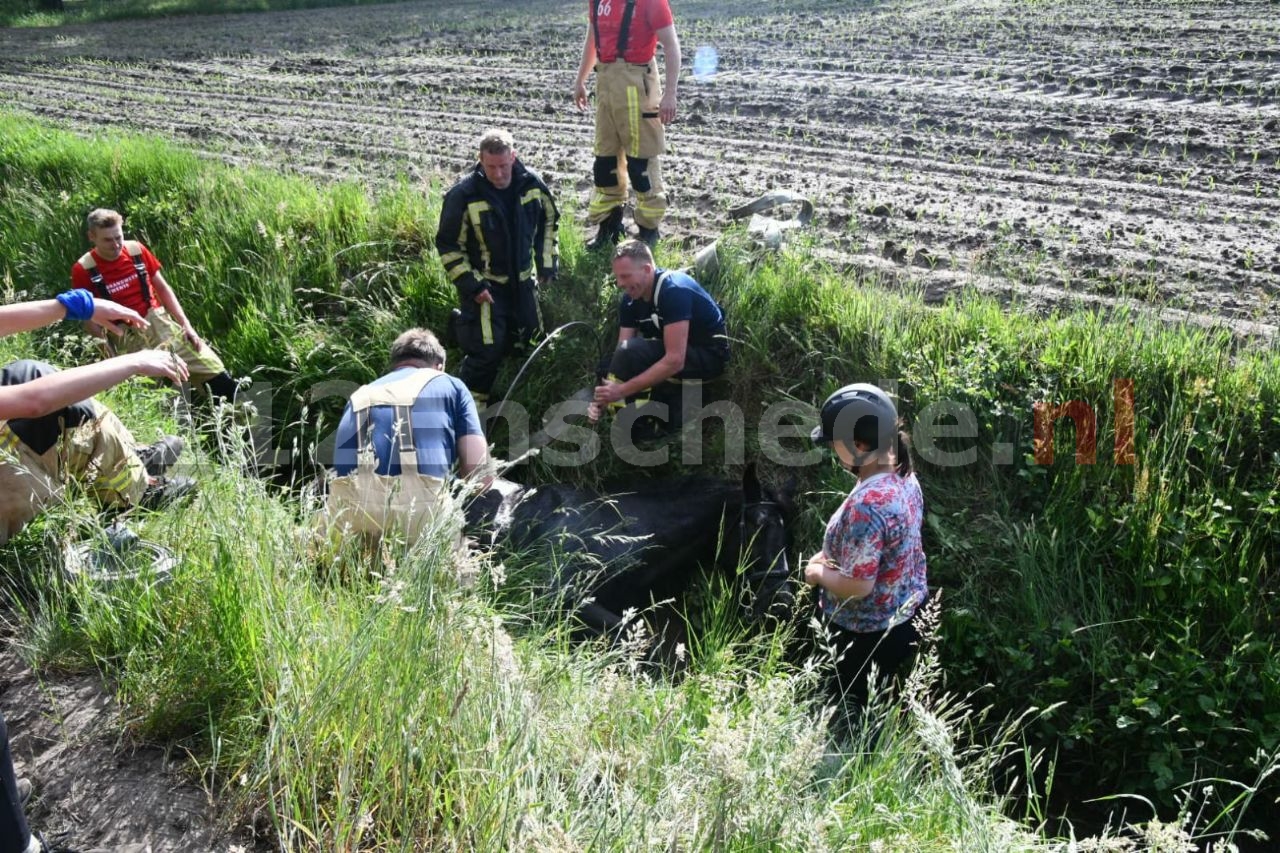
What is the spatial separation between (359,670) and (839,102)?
9.91 m

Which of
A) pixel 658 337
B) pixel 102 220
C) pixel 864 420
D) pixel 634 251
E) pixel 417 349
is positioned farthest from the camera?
pixel 102 220

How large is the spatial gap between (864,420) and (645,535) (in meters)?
1.64

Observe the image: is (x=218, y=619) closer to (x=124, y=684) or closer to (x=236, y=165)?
(x=124, y=684)

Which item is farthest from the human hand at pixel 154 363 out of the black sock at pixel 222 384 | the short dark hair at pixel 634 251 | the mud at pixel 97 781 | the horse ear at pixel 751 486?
the black sock at pixel 222 384

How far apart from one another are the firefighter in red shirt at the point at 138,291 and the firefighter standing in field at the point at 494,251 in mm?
1621

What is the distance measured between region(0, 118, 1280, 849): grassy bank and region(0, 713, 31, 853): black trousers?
0.50 m

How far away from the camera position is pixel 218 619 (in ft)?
11.0

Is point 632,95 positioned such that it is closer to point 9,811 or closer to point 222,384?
point 222,384

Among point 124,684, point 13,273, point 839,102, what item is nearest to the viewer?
point 124,684

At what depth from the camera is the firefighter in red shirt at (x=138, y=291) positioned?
6824 mm

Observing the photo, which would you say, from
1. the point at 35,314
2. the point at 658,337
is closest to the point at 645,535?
the point at 658,337

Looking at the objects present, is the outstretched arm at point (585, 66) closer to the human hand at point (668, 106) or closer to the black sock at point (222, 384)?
the human hand at point (668, 106)

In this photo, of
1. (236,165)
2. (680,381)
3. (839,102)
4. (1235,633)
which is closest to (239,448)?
(680,381)

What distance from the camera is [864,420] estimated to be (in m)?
3.90
